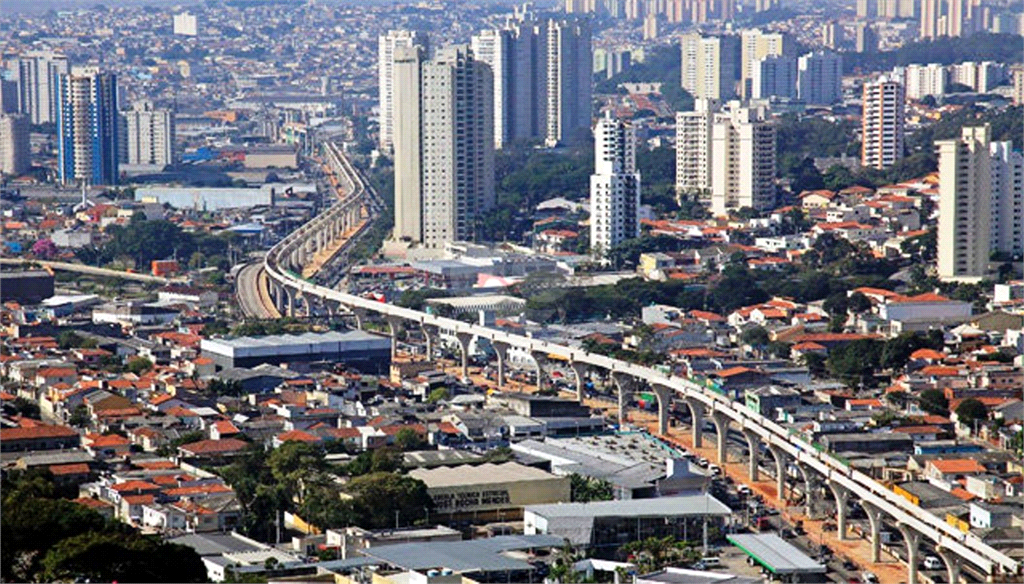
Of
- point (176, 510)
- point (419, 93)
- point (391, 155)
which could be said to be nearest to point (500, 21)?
point (391, 155)

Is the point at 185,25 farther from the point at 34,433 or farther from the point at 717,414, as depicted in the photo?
the point at 34,433

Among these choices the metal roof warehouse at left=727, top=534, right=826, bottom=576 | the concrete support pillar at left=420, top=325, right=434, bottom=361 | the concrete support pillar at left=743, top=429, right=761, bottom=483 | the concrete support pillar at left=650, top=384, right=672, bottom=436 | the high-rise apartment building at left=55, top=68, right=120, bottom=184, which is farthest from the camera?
the high-rise apartment building at left=55, top=68, right=120, bottom=184

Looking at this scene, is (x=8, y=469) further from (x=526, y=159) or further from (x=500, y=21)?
(x=500, y=21)

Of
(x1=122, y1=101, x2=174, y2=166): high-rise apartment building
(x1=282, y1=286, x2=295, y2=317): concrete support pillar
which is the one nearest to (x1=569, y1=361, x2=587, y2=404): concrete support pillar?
(x1=282, y1=286, x2=295, y2=317): concrete support pillar

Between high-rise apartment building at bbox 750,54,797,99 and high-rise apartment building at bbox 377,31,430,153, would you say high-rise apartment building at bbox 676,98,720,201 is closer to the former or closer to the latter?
high-rise apartment building at bbox 377,31,430,153

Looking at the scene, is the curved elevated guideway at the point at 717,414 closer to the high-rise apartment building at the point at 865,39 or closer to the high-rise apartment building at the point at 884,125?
the high-rise apartment building at the point at 884,125

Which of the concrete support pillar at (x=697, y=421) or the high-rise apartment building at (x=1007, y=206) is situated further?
the high-rise apartment building at (x=1007, y=206)

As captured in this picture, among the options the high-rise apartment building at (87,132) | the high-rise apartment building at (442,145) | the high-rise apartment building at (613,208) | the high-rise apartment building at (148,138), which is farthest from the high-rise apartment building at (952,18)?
the high-rise apartment building at (613,208)
